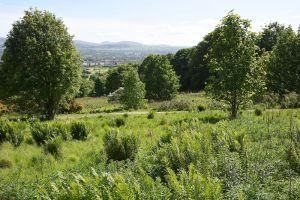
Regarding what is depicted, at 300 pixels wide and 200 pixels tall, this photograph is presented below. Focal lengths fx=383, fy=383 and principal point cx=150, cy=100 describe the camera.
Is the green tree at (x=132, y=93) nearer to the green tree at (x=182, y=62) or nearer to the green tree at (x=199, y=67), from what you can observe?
the green tree at (x=199, y=67)

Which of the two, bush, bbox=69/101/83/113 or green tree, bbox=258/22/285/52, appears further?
green tree, bbox=258/22/285/52

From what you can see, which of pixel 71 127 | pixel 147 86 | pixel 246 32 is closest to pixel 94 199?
pixel 71 127

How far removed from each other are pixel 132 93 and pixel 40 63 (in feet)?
55.8

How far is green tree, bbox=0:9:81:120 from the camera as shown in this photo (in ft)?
83.8

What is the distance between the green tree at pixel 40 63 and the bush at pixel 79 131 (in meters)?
10.2

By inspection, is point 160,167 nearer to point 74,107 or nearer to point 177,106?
point 177,106

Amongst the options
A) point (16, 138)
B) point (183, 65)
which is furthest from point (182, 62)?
point (16, 138)

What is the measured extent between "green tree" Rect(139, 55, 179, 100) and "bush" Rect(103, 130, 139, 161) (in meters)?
42.5

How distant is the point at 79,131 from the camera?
15766mm

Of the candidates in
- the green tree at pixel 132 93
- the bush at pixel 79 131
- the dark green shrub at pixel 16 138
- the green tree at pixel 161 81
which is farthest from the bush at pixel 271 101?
the green tree at pixel 161 81

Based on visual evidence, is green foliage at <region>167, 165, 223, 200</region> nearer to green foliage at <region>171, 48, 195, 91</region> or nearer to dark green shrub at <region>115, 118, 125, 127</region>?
dark green shrub at <region>115, 118, 125, 127</region>

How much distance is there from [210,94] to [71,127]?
28.0ft

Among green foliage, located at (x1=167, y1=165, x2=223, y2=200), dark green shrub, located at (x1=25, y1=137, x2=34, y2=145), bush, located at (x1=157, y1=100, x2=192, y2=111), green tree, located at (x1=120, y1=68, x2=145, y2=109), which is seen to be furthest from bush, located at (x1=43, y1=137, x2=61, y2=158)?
green tree, located at (x1=120, y1=68, x2=145, y2=109)

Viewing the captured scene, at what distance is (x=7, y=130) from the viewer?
50.8 ft
